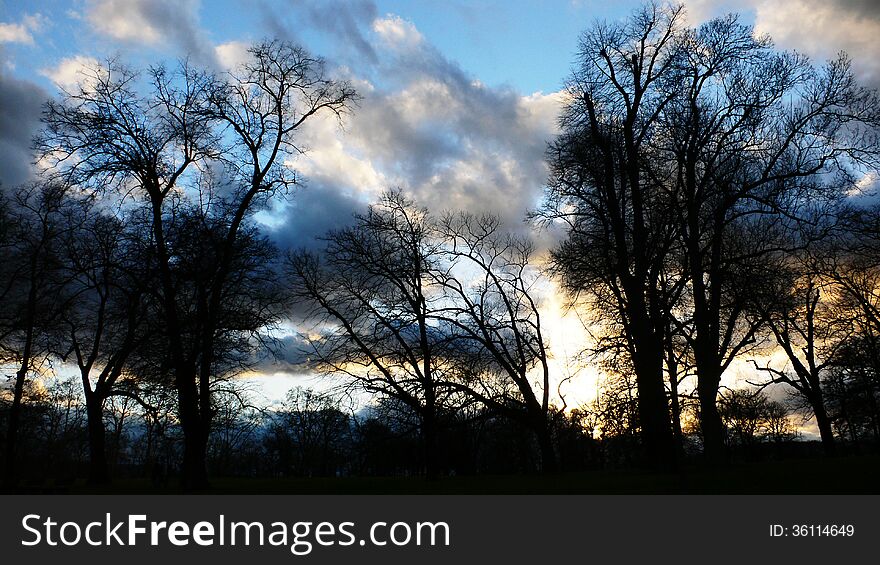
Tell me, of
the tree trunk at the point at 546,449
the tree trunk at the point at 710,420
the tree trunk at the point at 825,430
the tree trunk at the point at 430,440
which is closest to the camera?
the tree trunk at the point at 710,420

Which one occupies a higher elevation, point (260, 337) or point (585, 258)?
point (585, 258)

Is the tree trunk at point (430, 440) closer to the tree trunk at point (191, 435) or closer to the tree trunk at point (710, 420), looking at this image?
the tree trunk at point (191, 435)

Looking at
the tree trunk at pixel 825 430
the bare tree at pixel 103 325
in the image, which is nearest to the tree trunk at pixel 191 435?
the bare tree at pixel 103 325

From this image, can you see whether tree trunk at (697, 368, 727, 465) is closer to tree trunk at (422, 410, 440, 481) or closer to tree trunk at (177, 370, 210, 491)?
tree trunk at (422, 410, 440, 481)

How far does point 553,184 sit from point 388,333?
9193 millimetres

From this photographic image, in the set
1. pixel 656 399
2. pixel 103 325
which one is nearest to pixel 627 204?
pixel 656 399

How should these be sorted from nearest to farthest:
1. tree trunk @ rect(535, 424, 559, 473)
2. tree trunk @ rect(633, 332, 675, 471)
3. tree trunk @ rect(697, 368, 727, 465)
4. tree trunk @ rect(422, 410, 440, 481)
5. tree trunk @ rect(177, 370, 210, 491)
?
tree trunk @ rect(697, 368, 727, 465)
tree trunk @ rect(633, 332, 675, 471)
tree trunk @ rect(177, 370, 210, 491)
tree trunk @ rect(422, 410, 440, 481)
tree trunk @ rect(535, 424, 559, 473)

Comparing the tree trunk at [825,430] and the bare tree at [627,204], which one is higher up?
the bare tree at [627,204]

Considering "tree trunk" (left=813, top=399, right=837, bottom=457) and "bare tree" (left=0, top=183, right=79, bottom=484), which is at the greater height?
"bare tree" (left=0, top=183, right=79, bottom=484)

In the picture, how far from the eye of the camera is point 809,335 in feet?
A: 114

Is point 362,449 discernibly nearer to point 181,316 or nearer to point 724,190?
point 181,316

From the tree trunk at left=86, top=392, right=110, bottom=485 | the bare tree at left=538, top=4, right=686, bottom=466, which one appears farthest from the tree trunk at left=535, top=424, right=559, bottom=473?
the tree trunk at left=86, top=392, right=110, bottom=485

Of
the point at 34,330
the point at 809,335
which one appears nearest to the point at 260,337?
the point at 34,330

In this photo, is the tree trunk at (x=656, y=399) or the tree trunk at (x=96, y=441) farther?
the tree trunk at (x=96, y=441)
